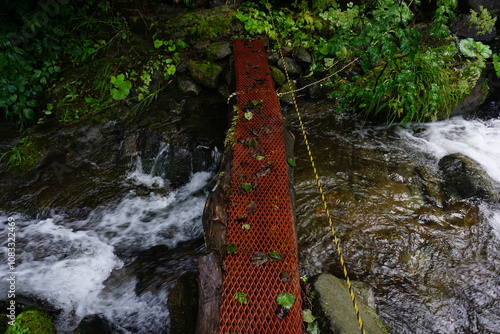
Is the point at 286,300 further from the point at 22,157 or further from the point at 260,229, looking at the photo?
the point at 22,157

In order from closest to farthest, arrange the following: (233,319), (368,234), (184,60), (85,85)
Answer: (233,319) < (368,234) < (85,85) < (184,60)

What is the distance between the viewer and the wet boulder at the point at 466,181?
11.5ft

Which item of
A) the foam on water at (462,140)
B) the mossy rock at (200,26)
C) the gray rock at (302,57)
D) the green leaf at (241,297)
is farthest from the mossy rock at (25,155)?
the foam on water at (462,140)

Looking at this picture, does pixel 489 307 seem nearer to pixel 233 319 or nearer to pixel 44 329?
pixel 233 319

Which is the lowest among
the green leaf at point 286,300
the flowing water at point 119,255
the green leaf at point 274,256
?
the flowing water at point 119,255

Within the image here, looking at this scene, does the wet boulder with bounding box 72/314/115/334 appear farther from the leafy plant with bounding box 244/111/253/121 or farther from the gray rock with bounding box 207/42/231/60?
the gray rock with bounding box 207/42/231/60

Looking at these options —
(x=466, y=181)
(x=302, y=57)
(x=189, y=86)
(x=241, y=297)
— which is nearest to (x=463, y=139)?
(x=466, y=181)

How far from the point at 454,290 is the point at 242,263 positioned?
232cm

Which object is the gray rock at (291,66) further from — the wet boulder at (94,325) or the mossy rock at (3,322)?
the mossy rock at (3,322)

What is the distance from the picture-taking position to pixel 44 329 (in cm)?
226

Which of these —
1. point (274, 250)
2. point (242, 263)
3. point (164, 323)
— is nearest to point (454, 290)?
point (274, 250)

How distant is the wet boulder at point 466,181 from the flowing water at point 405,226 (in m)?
0.13

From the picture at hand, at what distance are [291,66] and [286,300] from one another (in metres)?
4.59

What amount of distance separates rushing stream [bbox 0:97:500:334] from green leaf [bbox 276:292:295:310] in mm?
1039
